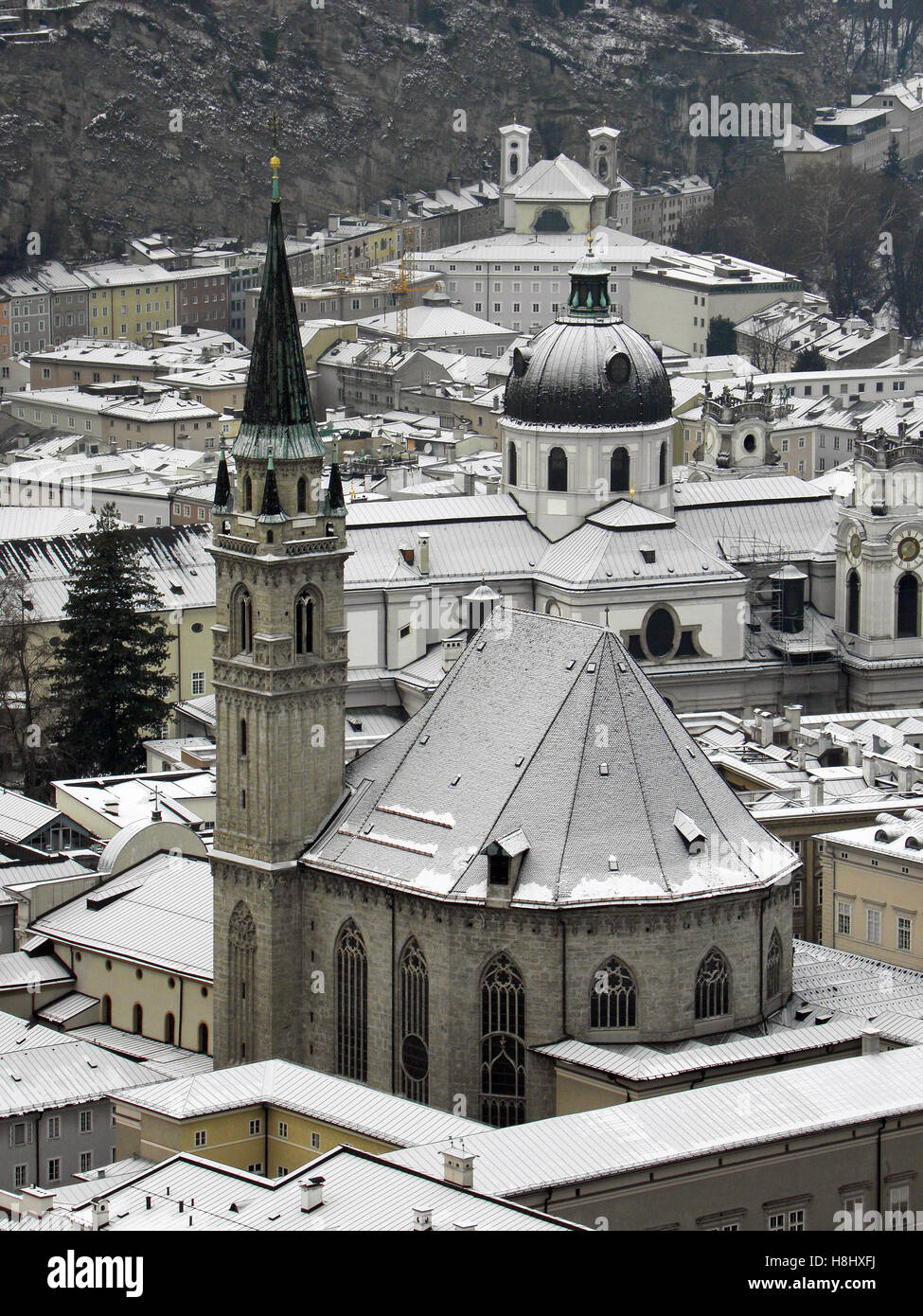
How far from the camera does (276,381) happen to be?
99.0 m

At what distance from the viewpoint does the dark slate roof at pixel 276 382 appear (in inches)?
3883

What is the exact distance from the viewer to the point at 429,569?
456ft

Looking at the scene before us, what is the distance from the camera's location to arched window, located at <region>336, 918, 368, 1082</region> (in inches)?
3871

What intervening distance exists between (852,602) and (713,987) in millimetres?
48099

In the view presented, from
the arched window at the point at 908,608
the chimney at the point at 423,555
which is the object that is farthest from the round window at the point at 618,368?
the arched window at the point at 908,608

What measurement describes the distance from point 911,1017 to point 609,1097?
1000 centimetres

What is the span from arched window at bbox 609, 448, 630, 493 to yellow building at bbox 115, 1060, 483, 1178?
5018 centimetres

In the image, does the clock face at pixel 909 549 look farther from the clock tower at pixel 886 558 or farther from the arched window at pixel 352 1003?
the arched window at pixel 352 1003

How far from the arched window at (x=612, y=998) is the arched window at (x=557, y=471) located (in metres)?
48.0

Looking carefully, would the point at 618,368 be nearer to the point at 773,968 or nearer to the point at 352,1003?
Result: the point at 773,968

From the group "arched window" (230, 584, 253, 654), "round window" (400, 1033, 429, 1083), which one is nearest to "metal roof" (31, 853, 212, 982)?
"round window" (400, 1033, 429, 1083)

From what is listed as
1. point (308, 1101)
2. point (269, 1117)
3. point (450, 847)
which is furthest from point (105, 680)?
point (308, 1101)
